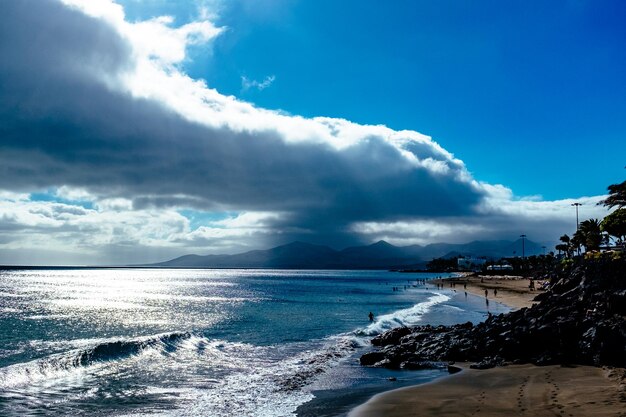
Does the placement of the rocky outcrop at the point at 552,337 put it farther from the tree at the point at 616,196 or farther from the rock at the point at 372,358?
the tree at the point at 616,196

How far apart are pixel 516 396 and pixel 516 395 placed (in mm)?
189

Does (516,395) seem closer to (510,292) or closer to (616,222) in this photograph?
(616,222)

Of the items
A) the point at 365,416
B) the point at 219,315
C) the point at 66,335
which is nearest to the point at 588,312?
the point at 365,416

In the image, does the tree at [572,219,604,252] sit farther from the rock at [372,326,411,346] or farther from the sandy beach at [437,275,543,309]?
the rock at [372,326,411,346]

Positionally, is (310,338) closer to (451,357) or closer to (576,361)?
(451,357)

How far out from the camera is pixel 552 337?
26938mm

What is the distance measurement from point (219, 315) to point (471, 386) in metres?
46.7

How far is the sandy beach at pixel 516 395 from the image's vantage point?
1714 centimetres

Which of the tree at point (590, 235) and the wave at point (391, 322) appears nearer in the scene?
the wave at point (391, 322)

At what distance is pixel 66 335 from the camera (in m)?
43.6

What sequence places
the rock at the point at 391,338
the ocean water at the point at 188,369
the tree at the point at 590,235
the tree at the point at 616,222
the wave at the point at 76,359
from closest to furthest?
1. the ocean water at the point at 188,369
2. the wave at the point at 76,359
3. the rock at the point at 391,338
4. the tree at the point at 616,222
5. the tree at the point at 590,235

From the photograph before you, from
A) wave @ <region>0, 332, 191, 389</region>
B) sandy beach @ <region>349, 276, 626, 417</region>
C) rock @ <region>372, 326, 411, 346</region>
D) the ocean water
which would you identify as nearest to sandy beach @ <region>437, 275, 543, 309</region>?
the ocean water

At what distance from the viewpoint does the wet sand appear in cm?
1712

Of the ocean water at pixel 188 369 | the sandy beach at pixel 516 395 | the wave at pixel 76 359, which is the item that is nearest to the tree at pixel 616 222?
the ocean water at pixel 188 369
